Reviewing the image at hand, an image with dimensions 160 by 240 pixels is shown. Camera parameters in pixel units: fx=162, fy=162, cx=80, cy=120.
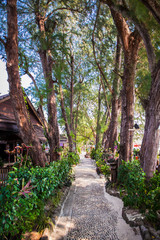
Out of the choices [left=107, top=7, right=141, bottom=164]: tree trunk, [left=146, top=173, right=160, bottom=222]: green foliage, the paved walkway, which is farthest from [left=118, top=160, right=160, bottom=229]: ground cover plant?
[left=107, top=7, right=141, bottom=164]: tree trunk

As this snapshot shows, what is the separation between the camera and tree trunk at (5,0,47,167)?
15.8 ft

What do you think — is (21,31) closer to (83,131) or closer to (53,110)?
(53,110)

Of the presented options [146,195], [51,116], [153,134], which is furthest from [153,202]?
[51,116]

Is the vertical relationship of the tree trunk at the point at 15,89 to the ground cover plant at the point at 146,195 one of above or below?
above

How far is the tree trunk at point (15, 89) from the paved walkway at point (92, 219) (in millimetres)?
1813

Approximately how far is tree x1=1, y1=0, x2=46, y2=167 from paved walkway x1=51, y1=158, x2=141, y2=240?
71.4 inches

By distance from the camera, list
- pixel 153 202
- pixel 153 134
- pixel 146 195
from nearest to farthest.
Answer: pixel 153 202, pixel 146 195, pixel 153 134

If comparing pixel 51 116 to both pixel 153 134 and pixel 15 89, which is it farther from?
pixel 153 134

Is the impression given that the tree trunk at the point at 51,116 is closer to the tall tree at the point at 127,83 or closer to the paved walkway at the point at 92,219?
the paved walkway at the point at 92,219

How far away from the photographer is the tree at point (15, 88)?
15.8ft

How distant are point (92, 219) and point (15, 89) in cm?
426

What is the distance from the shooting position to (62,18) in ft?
28.5

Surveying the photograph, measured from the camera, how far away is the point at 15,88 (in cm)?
484

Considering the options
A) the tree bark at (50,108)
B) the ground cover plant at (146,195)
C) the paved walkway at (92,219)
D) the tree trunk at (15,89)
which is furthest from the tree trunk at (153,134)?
the tree bark at (50,108)
